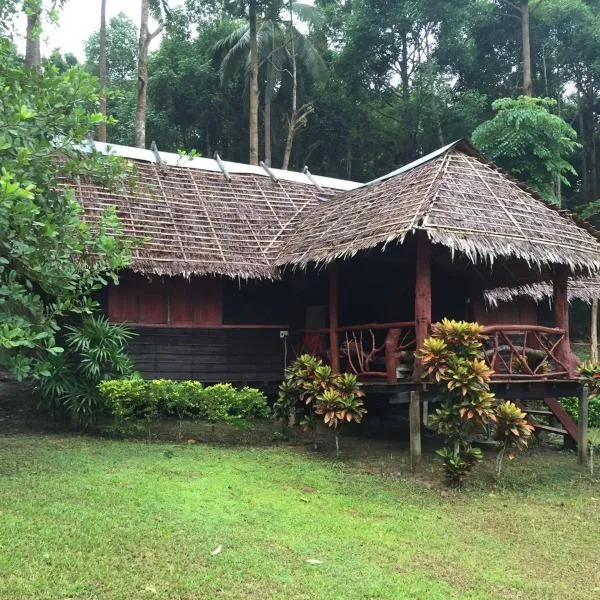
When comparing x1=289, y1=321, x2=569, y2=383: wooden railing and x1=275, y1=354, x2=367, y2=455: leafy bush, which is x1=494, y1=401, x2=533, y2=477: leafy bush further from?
x1=275, y1=354, x2=367, y2=455: leafy bush

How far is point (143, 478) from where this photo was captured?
643 centimetres

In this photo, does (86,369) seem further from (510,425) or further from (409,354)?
(510,425)

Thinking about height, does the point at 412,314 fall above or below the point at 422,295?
below

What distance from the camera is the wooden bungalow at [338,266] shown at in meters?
7.79

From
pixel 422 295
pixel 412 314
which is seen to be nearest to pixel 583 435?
pixel 422 295

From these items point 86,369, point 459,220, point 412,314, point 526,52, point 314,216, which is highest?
point 526,52

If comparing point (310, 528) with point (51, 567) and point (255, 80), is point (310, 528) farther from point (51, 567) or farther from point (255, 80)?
point (255, 80)

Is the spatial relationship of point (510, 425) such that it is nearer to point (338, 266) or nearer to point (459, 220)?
point (459, 220)

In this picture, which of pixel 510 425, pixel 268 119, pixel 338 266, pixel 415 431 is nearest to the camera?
pixel 510 425

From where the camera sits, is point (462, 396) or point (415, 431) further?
point (415, 431)

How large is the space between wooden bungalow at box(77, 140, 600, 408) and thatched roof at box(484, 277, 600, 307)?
29cm

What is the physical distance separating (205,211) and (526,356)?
5.96 meters

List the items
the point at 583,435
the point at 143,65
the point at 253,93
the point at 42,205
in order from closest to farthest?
the point at 42,205 → the point at 583,435 → the point at 143,65 → the point at 253,93

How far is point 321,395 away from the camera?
805cm
